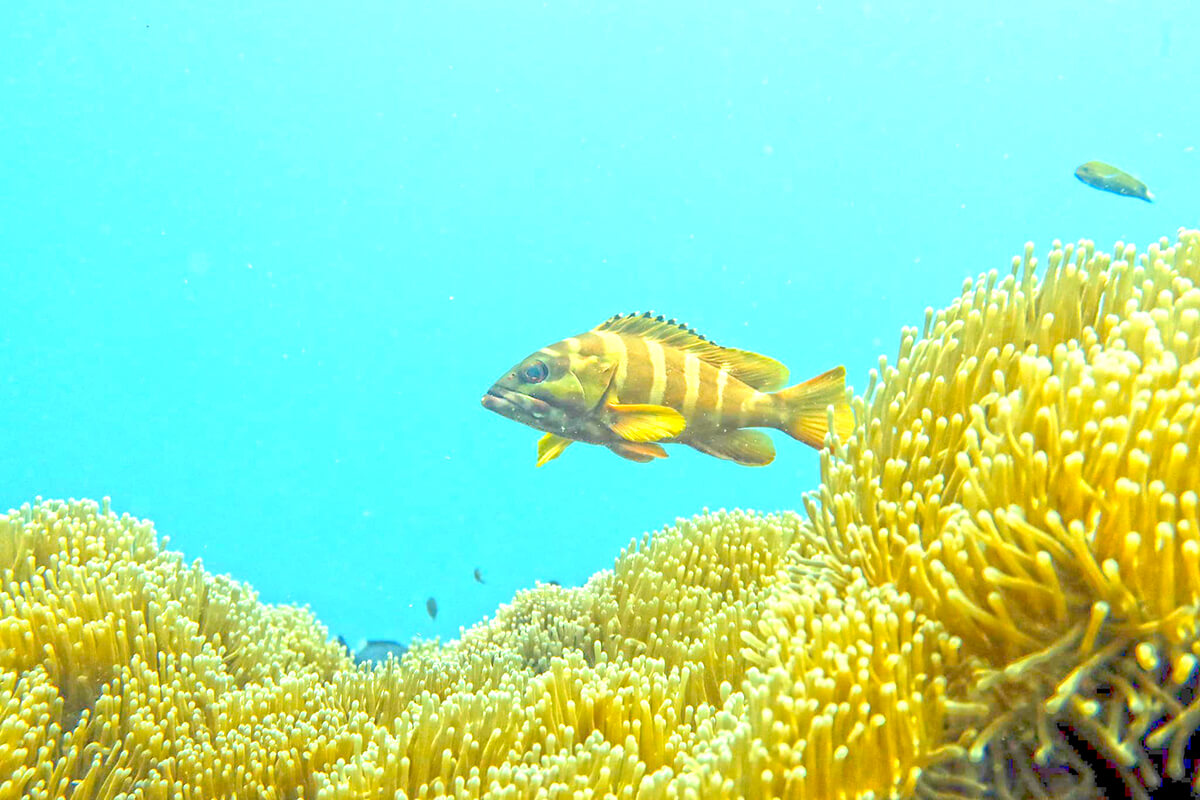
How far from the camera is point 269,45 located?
6306 centimetres

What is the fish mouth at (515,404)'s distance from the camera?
452 cm

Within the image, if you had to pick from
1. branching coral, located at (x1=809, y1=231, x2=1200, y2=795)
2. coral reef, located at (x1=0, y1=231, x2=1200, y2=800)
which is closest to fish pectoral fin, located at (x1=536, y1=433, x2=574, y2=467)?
coral reef, located at (x1=0, y1=231, x2=1200, y2=800)

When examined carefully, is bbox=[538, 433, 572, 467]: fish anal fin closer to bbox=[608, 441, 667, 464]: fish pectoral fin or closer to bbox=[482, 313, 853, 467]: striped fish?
bbox=[482, 313, 853, 467]: striped fish

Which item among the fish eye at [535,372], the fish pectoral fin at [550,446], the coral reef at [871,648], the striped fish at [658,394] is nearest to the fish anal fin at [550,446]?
the fish pectoral fin at [550,446]

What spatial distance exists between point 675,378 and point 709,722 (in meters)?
2.77

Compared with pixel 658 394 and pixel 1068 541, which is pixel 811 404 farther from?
pixel 1068 541

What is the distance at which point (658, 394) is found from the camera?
4.45 meters

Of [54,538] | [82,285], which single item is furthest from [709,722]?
[82,285]

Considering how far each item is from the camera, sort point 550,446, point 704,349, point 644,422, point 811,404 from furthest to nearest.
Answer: point 550,446 → point 704,349 → point 644,422 → point 811,404

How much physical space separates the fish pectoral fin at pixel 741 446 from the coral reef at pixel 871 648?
1377 millimetres

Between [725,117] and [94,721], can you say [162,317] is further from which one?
[94,721]

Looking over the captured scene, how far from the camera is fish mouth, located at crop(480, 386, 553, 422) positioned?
14.8 ft

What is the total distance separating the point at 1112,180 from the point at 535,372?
6.12 m

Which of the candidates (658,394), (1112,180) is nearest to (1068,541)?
(658,394)
